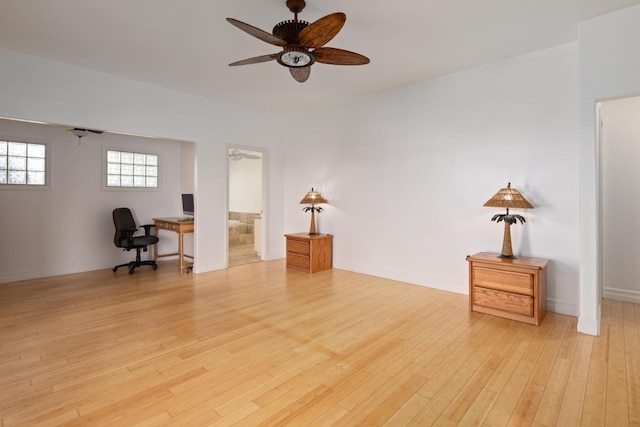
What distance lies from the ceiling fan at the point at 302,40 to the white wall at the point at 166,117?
2.58m

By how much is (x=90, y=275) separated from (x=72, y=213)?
107cm

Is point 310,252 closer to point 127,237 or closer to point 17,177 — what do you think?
point 127,237

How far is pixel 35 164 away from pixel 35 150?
21 centimetres

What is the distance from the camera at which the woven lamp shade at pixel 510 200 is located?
3.31 m

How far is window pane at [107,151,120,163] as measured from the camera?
5.57 m

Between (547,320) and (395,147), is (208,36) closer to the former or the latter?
(395,147)

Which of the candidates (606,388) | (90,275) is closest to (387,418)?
(606,388)

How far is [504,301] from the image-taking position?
129 inches

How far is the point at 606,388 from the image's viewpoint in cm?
208

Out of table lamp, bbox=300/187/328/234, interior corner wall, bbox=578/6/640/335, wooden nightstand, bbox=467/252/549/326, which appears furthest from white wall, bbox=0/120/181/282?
interior corner wall, bbox=578/6/640/335

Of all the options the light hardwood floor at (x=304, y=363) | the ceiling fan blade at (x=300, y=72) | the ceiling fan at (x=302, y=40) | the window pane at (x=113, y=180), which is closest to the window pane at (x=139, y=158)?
the window pane at (x=113, y=180)

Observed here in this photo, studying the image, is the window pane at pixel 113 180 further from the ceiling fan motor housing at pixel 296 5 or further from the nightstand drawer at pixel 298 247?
the ceiling fan motor housing at pixel 296 5

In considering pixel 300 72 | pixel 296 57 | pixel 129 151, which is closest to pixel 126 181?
pixel 129 151

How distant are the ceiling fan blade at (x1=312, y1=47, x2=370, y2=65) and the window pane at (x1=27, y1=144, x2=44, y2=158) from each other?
15.6 ft
